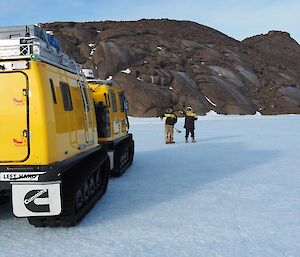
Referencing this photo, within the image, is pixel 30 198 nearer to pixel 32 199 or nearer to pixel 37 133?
pixel 32 199

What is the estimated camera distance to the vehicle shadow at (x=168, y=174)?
710 cm

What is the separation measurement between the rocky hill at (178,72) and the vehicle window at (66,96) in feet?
175

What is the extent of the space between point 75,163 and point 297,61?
136679mm

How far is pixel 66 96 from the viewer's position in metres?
6.18

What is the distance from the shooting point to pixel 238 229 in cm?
570

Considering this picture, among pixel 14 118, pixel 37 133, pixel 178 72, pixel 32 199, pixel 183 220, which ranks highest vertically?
pixel 178 72

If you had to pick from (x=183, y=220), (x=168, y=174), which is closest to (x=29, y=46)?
(x=183, y=220)

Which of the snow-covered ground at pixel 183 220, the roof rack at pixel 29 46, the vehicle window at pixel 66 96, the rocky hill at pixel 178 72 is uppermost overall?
the rocky hill at pixel 178 72

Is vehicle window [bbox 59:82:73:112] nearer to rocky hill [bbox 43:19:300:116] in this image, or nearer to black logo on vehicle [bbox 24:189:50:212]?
black logo on vehicle [bbox 24:189:50:212]

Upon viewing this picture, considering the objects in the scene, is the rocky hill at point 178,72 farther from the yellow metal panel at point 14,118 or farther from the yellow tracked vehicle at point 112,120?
the yellow metal panel at point 14,118

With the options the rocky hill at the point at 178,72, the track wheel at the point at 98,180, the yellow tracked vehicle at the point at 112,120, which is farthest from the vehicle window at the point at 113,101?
the rocky hill at the point at 178,72

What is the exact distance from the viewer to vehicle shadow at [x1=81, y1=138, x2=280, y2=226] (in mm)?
7102

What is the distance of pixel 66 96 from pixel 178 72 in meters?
65.9

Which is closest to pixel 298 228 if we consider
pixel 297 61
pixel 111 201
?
pixel 111 201
